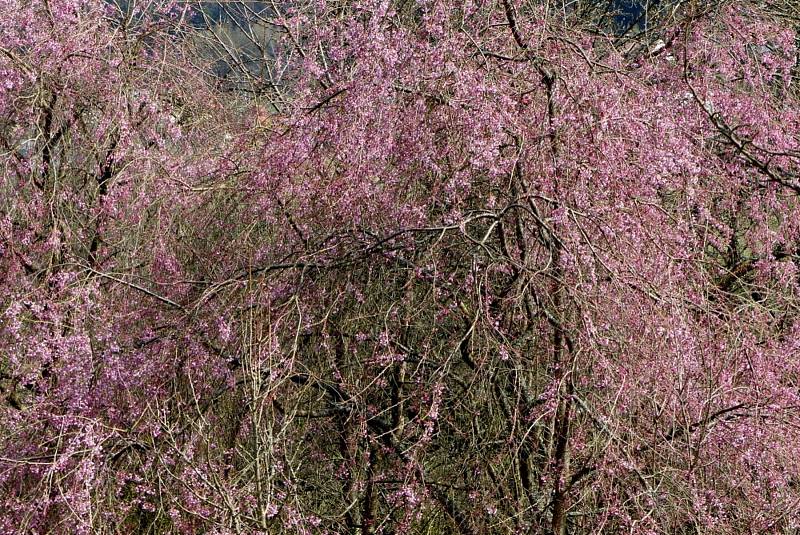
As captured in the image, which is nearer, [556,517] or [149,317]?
[556,517]

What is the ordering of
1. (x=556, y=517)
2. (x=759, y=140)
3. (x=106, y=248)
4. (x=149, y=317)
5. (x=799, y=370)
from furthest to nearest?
(x=106, y=248) → (x=759, y=140) → (x=149, y=317) → (x=799, y=370) → (x=556, y=517)

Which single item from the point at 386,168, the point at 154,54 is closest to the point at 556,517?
the point at 386,168

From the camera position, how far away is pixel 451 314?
13.5 feet

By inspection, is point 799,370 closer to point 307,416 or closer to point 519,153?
point 519,153

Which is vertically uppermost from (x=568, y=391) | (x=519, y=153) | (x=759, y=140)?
(x=519, y=153)

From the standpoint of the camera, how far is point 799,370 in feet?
14.0

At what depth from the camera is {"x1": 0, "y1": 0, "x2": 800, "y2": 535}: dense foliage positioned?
376 cm

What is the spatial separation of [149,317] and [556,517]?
1.98 metres

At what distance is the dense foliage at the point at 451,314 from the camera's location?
3.76 m

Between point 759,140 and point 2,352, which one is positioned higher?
point 759,140

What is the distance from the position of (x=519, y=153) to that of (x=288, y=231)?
4.01ft

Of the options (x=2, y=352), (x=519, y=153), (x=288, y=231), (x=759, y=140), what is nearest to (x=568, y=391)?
(x=519, y=153)

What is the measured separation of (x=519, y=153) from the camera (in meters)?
3.88

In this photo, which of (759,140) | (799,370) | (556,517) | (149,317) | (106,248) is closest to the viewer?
(556,517)
